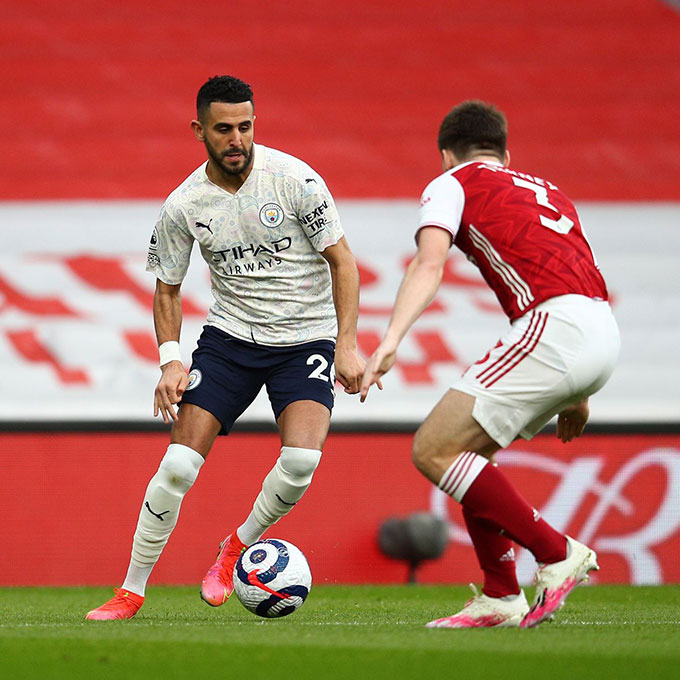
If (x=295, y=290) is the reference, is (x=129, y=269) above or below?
below

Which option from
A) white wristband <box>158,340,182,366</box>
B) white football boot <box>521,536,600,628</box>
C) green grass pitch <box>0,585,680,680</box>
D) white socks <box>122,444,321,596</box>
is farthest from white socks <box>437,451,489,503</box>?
white wristband <box>158,340,182,366</box>

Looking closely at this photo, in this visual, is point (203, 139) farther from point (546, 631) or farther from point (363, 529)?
point (363, 529)

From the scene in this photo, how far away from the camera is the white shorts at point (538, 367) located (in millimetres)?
4070

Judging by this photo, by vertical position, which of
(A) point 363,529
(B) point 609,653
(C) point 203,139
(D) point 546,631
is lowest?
(A) point 363,529

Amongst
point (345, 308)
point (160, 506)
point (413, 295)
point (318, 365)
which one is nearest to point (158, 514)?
point (160, 506)

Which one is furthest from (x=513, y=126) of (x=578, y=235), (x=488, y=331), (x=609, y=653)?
(x=609, y=653)

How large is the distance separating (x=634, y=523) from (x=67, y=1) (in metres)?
5.70

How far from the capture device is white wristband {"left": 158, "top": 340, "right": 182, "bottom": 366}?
16.8 feet

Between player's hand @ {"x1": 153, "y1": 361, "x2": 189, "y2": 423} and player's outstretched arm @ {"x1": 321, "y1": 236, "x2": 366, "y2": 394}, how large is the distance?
597 millimetres

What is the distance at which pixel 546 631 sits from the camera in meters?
4.30

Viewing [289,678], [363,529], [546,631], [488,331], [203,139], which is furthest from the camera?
[488,331]

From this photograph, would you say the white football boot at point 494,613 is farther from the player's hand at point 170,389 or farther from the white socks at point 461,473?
the player's hand at point 170,389

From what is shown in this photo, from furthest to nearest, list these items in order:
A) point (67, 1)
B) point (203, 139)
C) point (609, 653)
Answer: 1. point (67, 1)
2. point (203, 139)
3. point (609, 653)

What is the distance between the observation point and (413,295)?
3.98 meters
